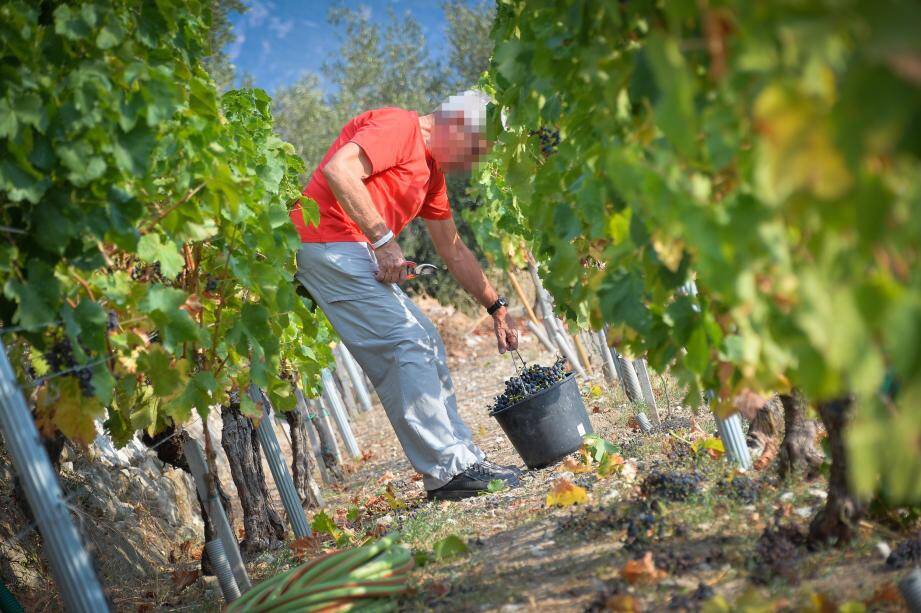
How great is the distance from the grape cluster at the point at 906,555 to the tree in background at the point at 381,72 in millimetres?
16174

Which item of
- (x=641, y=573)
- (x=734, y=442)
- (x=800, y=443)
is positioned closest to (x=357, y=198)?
(x=734, y=442)

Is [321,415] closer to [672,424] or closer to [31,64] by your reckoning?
[672,424]

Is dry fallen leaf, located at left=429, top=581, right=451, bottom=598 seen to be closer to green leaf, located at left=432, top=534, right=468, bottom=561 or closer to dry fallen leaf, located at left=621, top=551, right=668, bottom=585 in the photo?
green leaf, located at left=432, top=534, right=468, bottom=561

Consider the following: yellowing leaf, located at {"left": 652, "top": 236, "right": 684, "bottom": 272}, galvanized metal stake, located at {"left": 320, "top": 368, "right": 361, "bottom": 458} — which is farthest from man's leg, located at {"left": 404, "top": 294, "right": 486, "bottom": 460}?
galvanized metal stake, located at {"left": 320, "top": 368, "right": 361, "bottom": 458}

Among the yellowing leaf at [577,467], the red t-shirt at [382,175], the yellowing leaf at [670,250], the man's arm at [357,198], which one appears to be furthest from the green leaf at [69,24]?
the yellowing leaf at [577,467]

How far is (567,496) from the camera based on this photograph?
3.24 m

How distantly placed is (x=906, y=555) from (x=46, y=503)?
1941mm

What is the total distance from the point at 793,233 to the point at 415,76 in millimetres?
17742

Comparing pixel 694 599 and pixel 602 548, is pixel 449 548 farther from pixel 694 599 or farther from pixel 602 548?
pixel 694 599

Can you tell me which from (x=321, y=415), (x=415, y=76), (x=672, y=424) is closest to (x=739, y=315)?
(x=672, y=424)

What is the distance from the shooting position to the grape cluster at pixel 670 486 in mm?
2789

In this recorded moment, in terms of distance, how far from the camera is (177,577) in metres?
3.87

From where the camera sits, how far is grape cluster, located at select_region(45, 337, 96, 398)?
2359 mm

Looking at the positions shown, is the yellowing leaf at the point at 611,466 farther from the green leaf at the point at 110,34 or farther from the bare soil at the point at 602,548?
the green leaf at the point at 110,34
